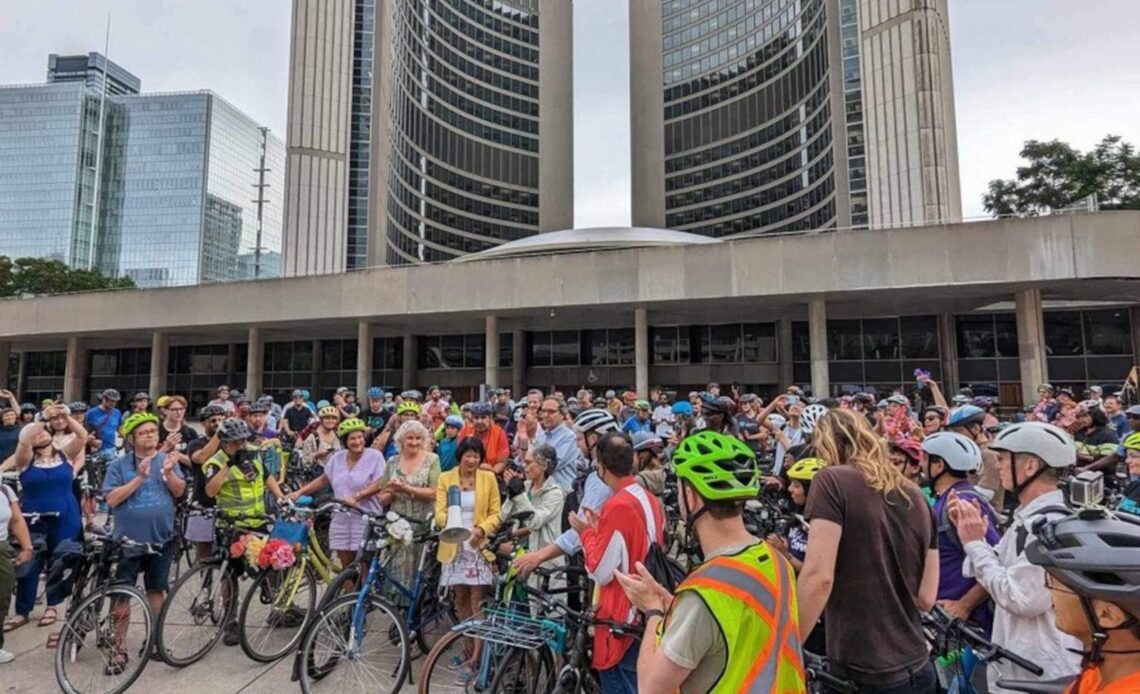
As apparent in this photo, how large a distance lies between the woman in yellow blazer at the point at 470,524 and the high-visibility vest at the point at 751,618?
2.91 meters

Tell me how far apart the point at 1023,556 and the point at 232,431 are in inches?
223

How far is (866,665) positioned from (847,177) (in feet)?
184

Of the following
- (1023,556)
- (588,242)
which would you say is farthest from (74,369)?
(1023,556)

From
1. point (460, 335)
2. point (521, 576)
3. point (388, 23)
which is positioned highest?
point (388, 23)

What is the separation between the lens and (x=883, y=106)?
42344 mm

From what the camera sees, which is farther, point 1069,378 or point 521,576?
point 1069,378

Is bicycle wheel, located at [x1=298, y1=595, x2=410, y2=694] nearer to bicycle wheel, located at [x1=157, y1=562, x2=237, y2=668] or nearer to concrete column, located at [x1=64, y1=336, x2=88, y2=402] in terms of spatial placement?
bicycle wheel, located at [x1=157, y1=562, x2=237, y2=668]

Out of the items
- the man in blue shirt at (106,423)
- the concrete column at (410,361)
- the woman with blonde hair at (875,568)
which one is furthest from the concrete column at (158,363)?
the woman with blonde hair at (875,568)

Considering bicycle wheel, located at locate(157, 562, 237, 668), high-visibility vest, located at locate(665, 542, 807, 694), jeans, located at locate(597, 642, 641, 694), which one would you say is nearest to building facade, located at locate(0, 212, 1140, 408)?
bicycle wheel, located at locate(157, 562, 237, 668)

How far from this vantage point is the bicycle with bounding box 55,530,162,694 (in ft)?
14.3

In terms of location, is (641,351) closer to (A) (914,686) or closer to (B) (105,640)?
(B) (105,640)

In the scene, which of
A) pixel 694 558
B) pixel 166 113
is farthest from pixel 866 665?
pixel 166 113

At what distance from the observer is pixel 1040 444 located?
274 cm

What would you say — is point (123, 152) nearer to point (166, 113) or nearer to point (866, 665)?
point (166, 113)
